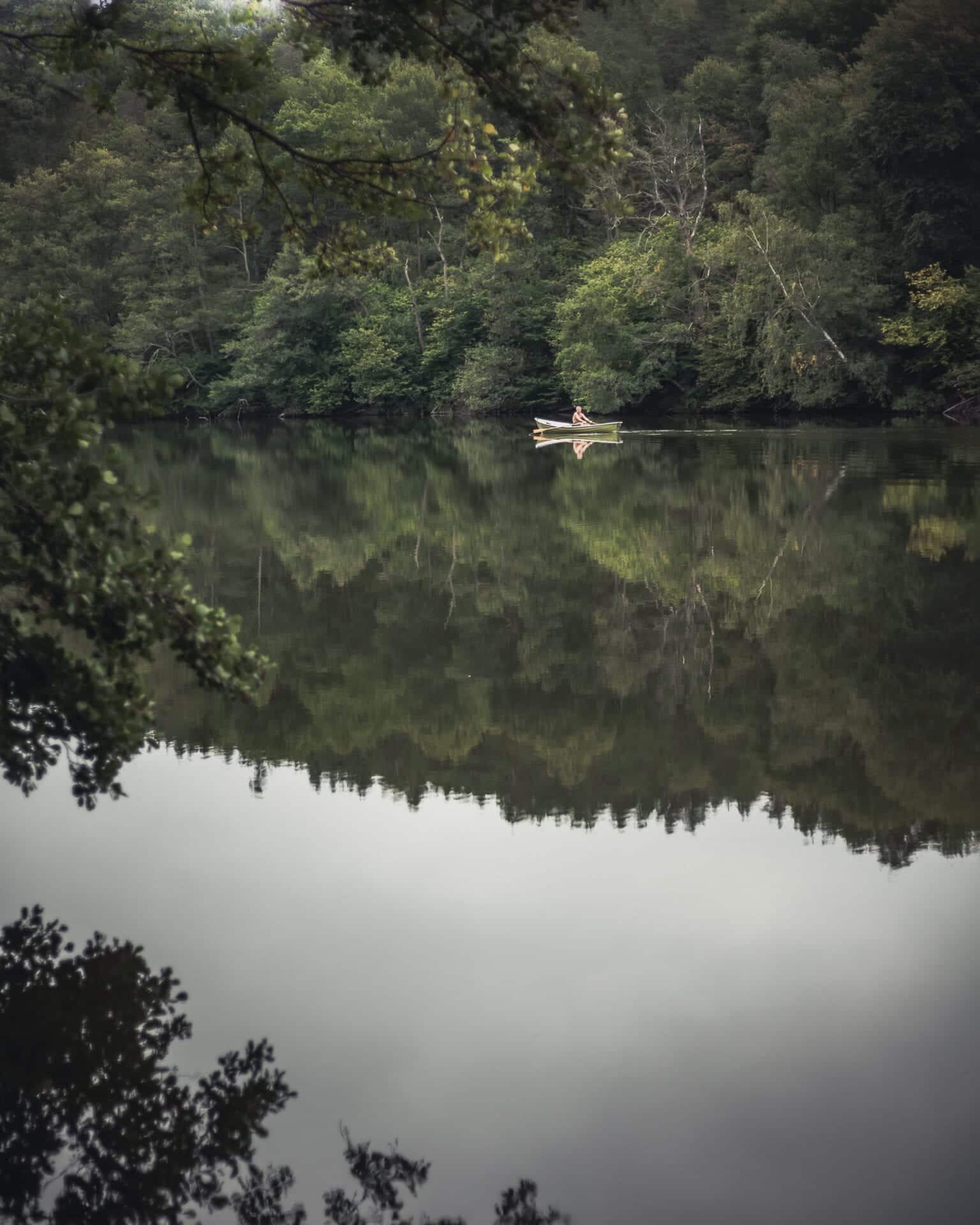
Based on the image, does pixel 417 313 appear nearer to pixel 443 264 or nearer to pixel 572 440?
pixel 443 264

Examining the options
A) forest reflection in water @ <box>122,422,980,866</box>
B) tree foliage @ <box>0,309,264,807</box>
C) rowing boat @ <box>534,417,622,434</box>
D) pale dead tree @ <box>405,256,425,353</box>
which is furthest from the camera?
pale dead tree @ <box>405,256,425,353</box>

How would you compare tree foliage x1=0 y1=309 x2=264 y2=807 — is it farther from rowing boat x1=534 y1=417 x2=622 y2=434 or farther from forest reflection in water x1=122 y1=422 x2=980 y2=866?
rowing boat x1=534 y1=417 x2=622 y2=434

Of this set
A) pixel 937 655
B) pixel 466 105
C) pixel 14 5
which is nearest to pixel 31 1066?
pixel 466 105

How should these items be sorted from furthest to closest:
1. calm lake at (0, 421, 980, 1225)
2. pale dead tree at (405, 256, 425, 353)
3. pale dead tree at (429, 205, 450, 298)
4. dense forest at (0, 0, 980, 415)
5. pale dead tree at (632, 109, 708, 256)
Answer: pale dead tree at (405, 256, 425, 353)
pale dead tree at (429, 205, 450, 298)
pale dead tree at (632, 109, 708, 256)
dense forest at (0, 0, 980, 415)
calm lake at (0, 421, 980, 1225)

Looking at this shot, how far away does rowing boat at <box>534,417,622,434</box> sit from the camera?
1558 inches

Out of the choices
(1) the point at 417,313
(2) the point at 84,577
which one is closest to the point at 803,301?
(1) the point at 417,313

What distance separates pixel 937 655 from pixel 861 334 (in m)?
33.3

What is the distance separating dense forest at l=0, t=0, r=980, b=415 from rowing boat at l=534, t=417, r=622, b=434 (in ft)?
19.5

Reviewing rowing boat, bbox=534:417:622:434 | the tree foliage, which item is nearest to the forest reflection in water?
the tree foliage

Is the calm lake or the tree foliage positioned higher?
the tree foliage

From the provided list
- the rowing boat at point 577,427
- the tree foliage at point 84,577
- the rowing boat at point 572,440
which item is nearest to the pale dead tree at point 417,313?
the rowing boat at point 577,427

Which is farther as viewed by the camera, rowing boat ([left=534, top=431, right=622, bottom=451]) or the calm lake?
rowing boat ([left=534, top=431, right=622, bottom=451])

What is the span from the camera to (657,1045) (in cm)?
512

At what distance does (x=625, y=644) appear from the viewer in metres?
12.0
